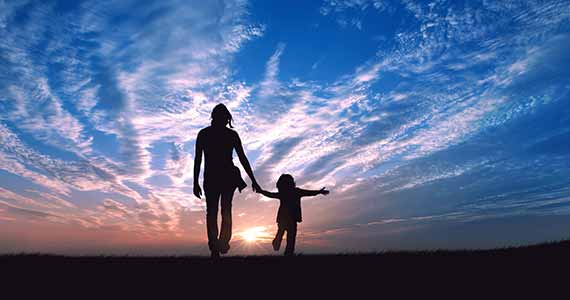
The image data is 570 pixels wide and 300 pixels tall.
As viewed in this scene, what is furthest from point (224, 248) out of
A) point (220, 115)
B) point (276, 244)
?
point (276, 244)

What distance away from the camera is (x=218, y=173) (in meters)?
8.93

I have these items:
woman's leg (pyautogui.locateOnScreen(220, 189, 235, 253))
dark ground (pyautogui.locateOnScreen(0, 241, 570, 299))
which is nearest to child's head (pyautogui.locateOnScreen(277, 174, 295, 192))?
woman's leg (pyautogui.locateOnScreen(220, 189, 235, 253))

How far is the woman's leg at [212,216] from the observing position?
8875 mm

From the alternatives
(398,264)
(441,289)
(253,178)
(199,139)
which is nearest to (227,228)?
(253,178)

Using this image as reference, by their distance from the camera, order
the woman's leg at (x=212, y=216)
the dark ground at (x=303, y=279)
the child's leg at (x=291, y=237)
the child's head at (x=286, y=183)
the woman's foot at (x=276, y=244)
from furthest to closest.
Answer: the woman's foot at (x=276, y=244), the child's head at (x=286, y=183), the child's leg at (x=291, y=237), the woman's leg at (x=212, y=216), the dark ground at (x=303, y=279)

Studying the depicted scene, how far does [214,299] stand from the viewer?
4.74 metres

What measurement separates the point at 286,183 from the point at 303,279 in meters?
5.90

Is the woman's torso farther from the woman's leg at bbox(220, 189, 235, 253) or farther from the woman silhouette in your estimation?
the woman's leg at bbox(220, 189, 235, 253)

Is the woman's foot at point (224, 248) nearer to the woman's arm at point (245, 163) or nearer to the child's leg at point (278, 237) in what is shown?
the woman's arm at point (245, 163)

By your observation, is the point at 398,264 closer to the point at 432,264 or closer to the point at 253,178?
the point at 432,264

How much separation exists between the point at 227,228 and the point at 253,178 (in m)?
1.51

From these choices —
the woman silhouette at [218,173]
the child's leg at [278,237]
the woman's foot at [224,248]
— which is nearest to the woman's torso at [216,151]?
the woman silhouette at [218,173]

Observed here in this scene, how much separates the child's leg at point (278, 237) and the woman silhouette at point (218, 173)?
109 inches

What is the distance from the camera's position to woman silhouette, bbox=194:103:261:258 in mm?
8898
